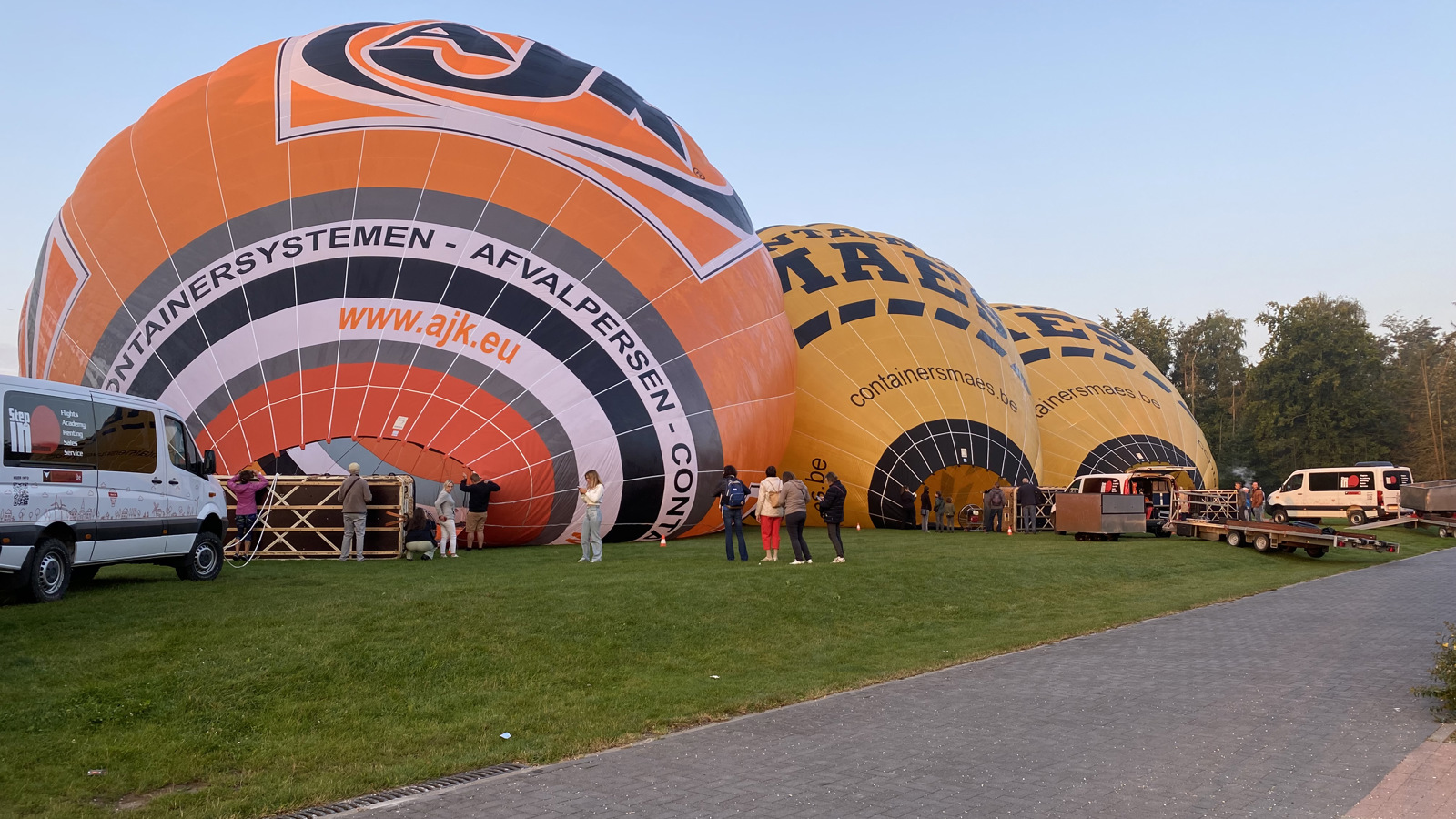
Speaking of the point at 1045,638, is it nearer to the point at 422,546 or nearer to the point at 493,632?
the point at 493,632

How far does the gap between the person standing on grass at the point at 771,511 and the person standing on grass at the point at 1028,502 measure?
442 inches

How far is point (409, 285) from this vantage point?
1477 cm

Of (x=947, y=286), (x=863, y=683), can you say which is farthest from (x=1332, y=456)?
(x=863, y=683)

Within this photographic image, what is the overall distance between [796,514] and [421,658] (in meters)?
6.52

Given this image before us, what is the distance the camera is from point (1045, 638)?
9289mm

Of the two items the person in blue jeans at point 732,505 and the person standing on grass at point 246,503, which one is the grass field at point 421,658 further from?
the person in blue jeans at point 732,505

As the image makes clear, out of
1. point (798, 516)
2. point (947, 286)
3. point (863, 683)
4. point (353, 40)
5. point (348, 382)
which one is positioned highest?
point (353, 40)

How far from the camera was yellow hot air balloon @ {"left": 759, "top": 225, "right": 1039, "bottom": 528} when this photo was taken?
2256 centimetres

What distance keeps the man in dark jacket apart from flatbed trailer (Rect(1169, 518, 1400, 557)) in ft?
18.7

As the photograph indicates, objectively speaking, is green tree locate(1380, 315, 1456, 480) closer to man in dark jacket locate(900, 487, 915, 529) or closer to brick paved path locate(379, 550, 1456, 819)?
man in dark jacket locate(900, 487, 915, 529)

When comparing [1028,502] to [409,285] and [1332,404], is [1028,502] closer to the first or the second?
[409,285]

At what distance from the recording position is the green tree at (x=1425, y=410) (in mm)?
57594

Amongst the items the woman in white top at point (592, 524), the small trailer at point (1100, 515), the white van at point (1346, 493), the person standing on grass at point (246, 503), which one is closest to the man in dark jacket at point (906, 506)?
the small trailer at point (1100, 515)

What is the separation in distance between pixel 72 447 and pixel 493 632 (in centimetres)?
433
